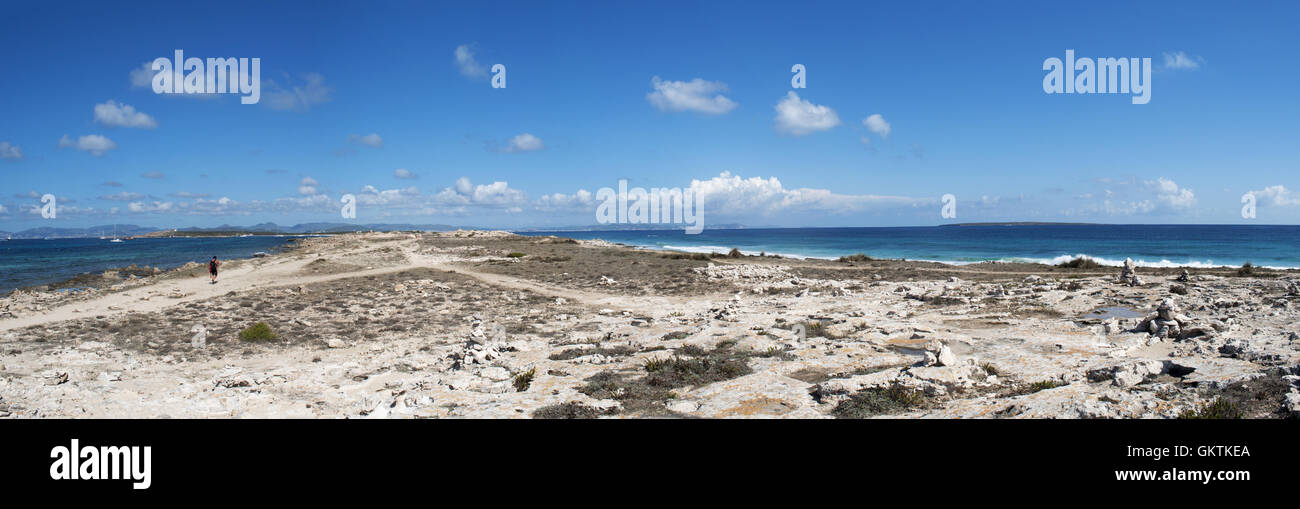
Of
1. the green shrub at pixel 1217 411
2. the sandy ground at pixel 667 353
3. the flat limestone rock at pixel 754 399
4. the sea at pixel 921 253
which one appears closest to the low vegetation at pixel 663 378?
the sandy ground at pixel 667 353

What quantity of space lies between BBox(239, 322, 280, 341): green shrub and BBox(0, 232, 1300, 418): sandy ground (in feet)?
0.58

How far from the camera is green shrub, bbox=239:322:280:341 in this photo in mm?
14867

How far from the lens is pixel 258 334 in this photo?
15008mm

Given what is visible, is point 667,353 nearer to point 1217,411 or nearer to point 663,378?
point 663,378

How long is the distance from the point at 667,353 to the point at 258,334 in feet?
38.0

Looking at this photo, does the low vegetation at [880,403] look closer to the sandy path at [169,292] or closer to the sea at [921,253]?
the sandy path at [169,292]

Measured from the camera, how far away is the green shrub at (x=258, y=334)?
1487cm

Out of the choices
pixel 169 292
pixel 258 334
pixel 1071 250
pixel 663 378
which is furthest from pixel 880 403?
pixel 1071 250

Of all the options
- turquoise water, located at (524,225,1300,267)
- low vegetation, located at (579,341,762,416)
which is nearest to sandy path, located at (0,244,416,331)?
low vegetation, located at (579,341,762,416)

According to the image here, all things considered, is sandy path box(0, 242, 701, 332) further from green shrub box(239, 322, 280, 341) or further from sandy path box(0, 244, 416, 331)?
green shrub box(239, 322, 280, 341)

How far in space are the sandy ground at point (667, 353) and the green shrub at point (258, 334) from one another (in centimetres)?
18

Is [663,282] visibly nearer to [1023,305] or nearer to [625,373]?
[1023,305]
